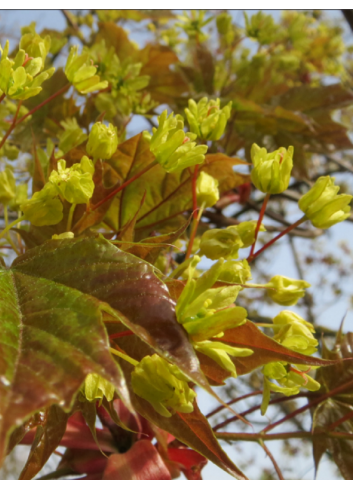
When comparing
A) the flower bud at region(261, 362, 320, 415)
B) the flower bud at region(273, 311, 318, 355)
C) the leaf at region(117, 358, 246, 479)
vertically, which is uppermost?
the flower bud at region(273, 311, 318, 355)

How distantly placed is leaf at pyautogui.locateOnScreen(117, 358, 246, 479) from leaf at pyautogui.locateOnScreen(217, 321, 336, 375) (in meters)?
0.05

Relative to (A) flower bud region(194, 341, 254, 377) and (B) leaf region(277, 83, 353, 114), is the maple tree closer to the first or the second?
(A) flower bud region(194, 341, 254, 377)

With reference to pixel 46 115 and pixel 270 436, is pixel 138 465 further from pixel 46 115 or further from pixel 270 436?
pixel 46 115

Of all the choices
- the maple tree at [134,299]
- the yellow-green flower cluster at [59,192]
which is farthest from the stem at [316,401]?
the yellow-green flower cluster at [59,192]

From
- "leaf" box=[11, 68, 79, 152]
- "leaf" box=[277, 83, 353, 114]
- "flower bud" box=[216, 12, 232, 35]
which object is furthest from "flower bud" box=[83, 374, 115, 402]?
"flower bud" box=[216, 12, 232, 35]

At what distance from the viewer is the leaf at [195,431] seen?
0.94 ft

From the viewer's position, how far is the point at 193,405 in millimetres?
322

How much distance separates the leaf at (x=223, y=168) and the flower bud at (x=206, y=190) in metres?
0.03

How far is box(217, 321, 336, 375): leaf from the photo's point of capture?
29cm

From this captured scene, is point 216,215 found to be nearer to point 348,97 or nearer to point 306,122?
point 306,122

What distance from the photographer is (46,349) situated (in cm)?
23

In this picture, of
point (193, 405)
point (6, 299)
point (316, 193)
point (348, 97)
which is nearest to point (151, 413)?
point (193, 405)

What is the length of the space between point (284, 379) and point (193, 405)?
95 millimetres

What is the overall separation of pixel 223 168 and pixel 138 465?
1.13 ft
